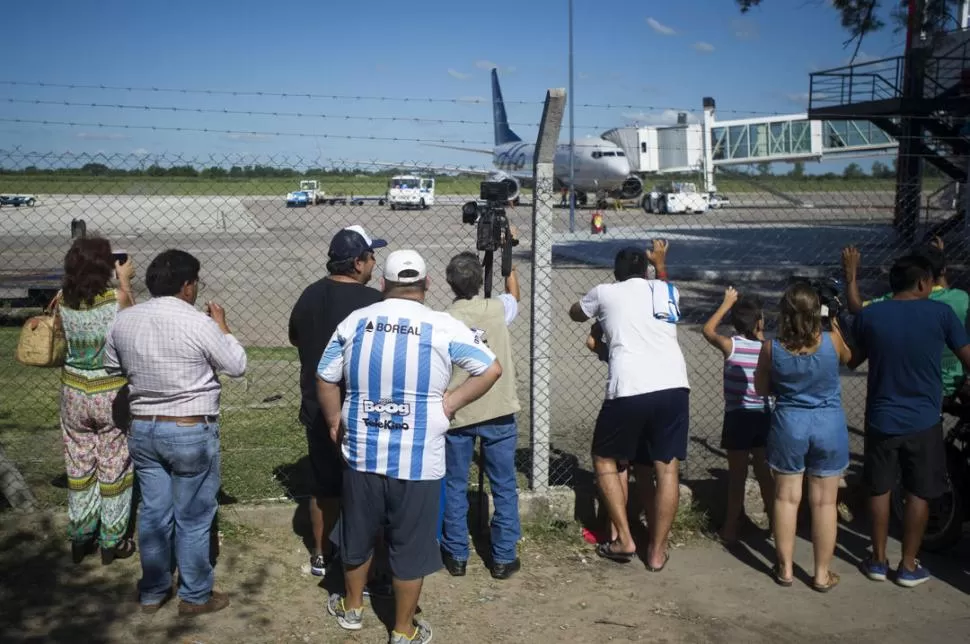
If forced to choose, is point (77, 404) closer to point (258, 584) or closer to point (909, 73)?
point (258, 584)

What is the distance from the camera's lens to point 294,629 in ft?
13.6

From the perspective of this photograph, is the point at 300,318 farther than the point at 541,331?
No

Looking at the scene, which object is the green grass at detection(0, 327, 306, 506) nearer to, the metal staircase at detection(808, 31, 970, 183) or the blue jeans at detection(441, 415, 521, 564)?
the blue jeans at detection(441, 415, 521, 564)

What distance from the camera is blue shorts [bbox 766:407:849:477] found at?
4461 mm

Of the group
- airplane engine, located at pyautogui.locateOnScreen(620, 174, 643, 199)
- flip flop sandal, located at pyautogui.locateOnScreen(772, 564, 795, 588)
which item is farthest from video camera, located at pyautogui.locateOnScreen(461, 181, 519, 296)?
airplane engine, located at pyautogui.locateOnScreen(620, 174, 643, 199)

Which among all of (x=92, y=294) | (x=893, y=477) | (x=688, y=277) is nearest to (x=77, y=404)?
(x=92, y=294)

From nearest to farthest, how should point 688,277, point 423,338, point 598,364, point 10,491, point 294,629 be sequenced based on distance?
1. point 423,338
2. point 294,629
3. point 10,491
4. point 598,364
5. point 688,277

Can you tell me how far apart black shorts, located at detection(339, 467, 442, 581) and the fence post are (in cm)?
154

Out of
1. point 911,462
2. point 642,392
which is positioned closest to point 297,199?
point 642,392

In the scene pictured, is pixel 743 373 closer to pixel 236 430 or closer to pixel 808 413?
pixel 808 413

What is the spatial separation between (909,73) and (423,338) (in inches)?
700

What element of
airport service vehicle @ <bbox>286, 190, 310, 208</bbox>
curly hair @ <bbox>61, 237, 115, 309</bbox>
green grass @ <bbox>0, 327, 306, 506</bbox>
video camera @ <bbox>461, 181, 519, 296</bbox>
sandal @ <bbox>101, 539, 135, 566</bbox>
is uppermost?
airport service vehicle @ <bbox>286, 190, 310, 208</bbox>

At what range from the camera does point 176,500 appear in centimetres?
405

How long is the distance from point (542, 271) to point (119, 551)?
8.91ft
